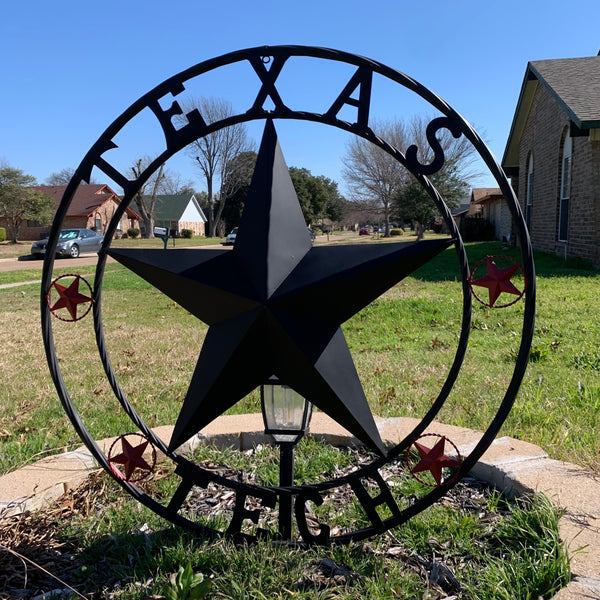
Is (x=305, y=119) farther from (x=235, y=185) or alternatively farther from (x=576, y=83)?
(x=235, y=185)

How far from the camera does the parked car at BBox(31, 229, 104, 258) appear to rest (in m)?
23.3

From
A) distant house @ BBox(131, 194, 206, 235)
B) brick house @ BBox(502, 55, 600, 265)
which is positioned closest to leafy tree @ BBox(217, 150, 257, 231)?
distant house @ BBox(131, 194, 206, 235)

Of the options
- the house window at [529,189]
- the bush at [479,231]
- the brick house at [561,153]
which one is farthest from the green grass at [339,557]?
the bush at [479,231]

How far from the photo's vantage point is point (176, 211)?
204 ft

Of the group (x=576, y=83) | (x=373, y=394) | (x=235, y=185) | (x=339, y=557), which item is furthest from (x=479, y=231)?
(x=339, y=557)

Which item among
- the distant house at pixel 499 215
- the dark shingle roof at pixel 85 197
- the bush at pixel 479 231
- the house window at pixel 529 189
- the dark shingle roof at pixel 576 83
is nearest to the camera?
the dark shingle roof at pixel 576 83

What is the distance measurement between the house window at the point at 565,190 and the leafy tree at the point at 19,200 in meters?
34.7

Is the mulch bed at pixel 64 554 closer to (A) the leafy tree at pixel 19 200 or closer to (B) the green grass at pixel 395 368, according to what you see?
(B) the green grass at pixel 395 368

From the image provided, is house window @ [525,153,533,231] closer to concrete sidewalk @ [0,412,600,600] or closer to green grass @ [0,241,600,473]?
green grass @ [0,241,600,473]

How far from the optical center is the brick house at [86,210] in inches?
1751

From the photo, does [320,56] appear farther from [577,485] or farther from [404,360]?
[404,360]

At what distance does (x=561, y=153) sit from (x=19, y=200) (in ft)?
114

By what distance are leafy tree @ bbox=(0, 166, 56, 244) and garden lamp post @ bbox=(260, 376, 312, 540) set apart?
131 feet

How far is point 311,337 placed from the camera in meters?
2.18
